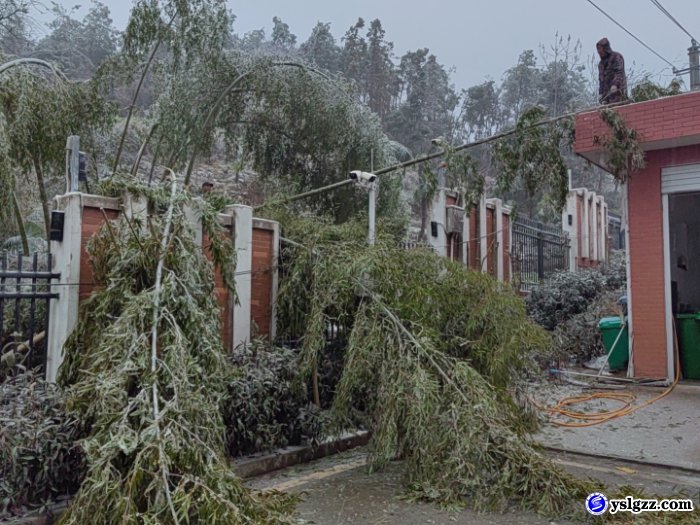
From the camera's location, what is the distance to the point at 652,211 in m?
9.14

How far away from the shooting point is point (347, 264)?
5.36 m

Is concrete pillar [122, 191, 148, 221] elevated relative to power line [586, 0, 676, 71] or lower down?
lower down

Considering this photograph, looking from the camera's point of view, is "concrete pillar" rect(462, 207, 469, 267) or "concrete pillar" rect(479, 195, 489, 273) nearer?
"concrete pillar" rect(462, 207, 469, 267)

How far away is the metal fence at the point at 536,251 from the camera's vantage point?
1404 cm

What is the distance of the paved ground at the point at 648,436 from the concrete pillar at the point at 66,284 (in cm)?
458

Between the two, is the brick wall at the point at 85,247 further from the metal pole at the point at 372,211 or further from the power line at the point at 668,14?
the power line at the point at 668,14

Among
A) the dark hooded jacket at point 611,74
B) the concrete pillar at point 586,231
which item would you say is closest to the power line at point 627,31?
the dark hooded jacket at point 611,74

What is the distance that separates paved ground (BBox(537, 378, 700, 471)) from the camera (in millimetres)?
5516

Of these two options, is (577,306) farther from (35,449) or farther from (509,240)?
(35,449)

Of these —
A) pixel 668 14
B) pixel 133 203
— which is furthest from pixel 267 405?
pixel 668 14

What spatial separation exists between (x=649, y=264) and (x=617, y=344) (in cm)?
139

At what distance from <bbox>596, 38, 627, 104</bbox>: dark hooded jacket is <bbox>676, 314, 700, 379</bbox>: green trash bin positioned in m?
3.55

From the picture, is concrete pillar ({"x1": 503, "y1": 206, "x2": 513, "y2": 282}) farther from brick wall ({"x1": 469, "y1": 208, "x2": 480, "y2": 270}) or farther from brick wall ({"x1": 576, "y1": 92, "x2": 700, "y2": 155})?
brick wall ({"x1": 576, "y1": 92, "x2": 700, "y2": 155})

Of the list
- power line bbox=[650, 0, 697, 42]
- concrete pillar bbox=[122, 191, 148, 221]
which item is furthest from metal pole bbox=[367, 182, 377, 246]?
power line bbox=[650, 0, 697, 42]
